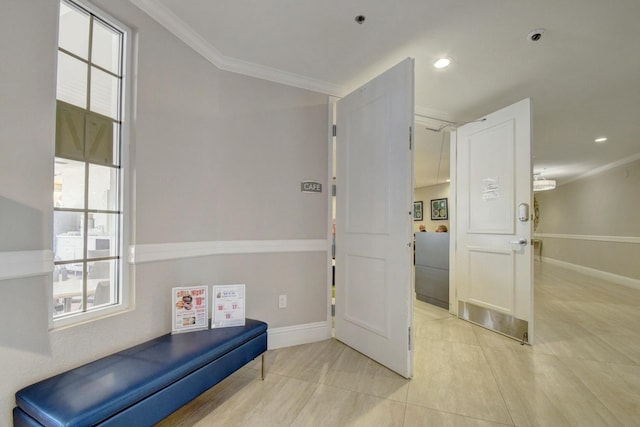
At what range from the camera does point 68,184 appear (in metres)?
1.45

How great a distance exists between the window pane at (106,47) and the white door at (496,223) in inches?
125

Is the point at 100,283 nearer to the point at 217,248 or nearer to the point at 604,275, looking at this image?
the point at 217,248

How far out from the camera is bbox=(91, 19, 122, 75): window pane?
158 centimetres

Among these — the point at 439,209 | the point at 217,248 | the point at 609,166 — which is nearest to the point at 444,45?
the point at 217,248

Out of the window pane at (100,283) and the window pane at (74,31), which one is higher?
the window pane at (74,31)

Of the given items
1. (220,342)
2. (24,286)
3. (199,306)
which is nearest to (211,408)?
(220,342)

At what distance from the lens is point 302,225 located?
2572 millimetres

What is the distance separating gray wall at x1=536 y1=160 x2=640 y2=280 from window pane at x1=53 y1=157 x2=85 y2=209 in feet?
25.0

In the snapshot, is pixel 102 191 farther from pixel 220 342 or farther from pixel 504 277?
pixel 504 277

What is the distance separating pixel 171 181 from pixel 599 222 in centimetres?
816

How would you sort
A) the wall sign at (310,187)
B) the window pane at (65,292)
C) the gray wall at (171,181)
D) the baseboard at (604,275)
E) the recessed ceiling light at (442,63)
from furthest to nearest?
the baseboard at (604,275)
the wall sign at (310,187)
the recessed ceiling light at (442,63)
the window pane at (65,292)
the gray wall at (171,181)

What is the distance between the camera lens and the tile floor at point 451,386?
1.58 metres

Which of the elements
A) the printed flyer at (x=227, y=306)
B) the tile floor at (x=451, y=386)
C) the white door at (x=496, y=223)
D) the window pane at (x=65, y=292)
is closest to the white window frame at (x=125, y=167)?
the window pane at (x=65, y=292)

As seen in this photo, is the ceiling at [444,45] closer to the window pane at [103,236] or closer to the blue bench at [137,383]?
the window pane at [103,236]
